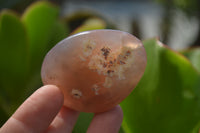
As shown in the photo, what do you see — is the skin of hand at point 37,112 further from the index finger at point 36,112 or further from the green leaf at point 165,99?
the green leaf at point 165,99

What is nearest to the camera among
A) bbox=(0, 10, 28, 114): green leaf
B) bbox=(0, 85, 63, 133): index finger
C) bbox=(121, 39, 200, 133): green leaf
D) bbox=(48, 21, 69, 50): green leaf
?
bbox=(0, 85, 63, 133): index finger

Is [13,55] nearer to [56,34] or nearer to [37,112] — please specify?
[56,34]

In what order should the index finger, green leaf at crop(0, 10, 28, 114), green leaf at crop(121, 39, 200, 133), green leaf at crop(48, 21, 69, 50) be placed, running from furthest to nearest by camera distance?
green leaf at crop(48, 21, 69, 50) → green leaf at crop(0, 10, 28, 114) → green leaf at crop(121, 39, 200, 133) → the index finger

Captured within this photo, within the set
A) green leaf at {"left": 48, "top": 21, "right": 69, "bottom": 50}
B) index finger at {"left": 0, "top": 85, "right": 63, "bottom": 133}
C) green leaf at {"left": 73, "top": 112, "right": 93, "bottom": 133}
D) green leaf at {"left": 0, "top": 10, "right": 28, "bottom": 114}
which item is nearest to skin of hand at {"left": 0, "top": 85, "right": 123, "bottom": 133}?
index finger at {"left": 0, "top": 85, "right": 63, "bottom": 133}

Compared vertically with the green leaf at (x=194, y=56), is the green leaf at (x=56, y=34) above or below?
below

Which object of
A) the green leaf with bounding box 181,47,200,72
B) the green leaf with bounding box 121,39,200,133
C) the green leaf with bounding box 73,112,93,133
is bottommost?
the green leaf with bounding box 73,112,93,133

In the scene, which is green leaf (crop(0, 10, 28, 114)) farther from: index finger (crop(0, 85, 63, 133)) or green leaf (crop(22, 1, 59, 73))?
index finger (crop(0, 85, 63, 133))

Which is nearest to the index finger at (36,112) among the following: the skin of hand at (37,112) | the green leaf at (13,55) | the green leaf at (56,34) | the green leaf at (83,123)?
the skin of hand at (37,112)
